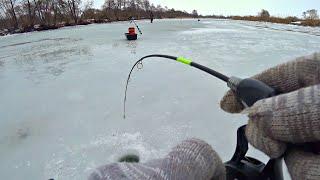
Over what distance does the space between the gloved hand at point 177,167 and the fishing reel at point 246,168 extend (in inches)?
6.7

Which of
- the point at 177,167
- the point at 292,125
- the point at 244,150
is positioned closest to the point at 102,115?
the point at 244,150

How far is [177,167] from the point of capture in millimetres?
774

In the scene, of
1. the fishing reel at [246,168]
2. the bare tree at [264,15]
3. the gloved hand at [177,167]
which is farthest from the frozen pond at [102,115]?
the bare tree at [264,15]

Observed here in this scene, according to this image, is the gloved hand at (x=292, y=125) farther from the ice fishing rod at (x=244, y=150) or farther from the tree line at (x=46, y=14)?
the tree line at (x=46, y=14)

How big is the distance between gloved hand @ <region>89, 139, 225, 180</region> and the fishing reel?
17cm

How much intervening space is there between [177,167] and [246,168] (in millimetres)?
362

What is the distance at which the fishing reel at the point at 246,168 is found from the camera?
0.93 meters

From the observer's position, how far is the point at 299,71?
2.89 feet

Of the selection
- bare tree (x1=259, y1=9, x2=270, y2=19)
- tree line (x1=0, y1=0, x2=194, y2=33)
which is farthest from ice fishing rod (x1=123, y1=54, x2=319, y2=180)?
tree line (x1=0, y1=0, x2=194, y2=33)

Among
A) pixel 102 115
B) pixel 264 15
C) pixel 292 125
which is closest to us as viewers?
pixel 292 125

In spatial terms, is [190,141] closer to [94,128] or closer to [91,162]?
[91,162]

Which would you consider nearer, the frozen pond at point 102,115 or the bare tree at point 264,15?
the frozen pond at point 102,115

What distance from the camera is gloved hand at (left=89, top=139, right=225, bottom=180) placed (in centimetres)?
75

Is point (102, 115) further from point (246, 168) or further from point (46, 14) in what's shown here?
point (46, 14)
